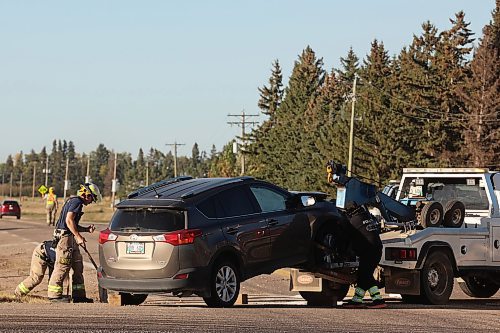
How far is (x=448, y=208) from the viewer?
54.7 ft

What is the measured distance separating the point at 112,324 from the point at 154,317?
1126 millimetres

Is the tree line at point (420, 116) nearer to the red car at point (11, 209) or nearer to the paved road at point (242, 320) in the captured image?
the red car at point (11, 209)

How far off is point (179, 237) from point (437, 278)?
4.79 m

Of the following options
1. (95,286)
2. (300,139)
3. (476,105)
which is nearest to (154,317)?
(95,286)

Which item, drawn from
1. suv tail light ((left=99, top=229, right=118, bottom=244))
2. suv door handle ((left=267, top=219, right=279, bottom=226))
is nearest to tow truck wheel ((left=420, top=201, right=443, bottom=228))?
suv door handle ((left=267, top=219, right=279, bottom=226))

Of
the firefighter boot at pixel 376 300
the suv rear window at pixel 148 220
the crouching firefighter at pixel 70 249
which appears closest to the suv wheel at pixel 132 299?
the crouching firefighter at pixel 70 249

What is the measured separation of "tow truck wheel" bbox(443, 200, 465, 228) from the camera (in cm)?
1669

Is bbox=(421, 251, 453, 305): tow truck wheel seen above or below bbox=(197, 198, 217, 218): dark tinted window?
below

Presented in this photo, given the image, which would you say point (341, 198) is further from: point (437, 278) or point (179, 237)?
point (179, 237)

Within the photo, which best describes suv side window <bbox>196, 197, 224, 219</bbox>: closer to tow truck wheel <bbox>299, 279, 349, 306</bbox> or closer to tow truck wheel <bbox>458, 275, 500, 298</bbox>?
tow truck wheel <bbox>299, 279, 349, 306</bbox>

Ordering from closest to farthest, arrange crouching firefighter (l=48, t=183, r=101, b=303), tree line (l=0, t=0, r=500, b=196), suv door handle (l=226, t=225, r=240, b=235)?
suv door handle (l=226, t=225, r=240, b=235) → crouching firefighter (l=48, t=183, r=101, b=303) → tree line (l=0, t=0, r=500, b=196)

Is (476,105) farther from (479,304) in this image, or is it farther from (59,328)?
(59,328)

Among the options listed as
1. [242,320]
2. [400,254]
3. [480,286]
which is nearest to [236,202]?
[400,254]

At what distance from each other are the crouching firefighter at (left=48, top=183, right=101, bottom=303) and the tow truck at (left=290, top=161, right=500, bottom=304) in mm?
3497
